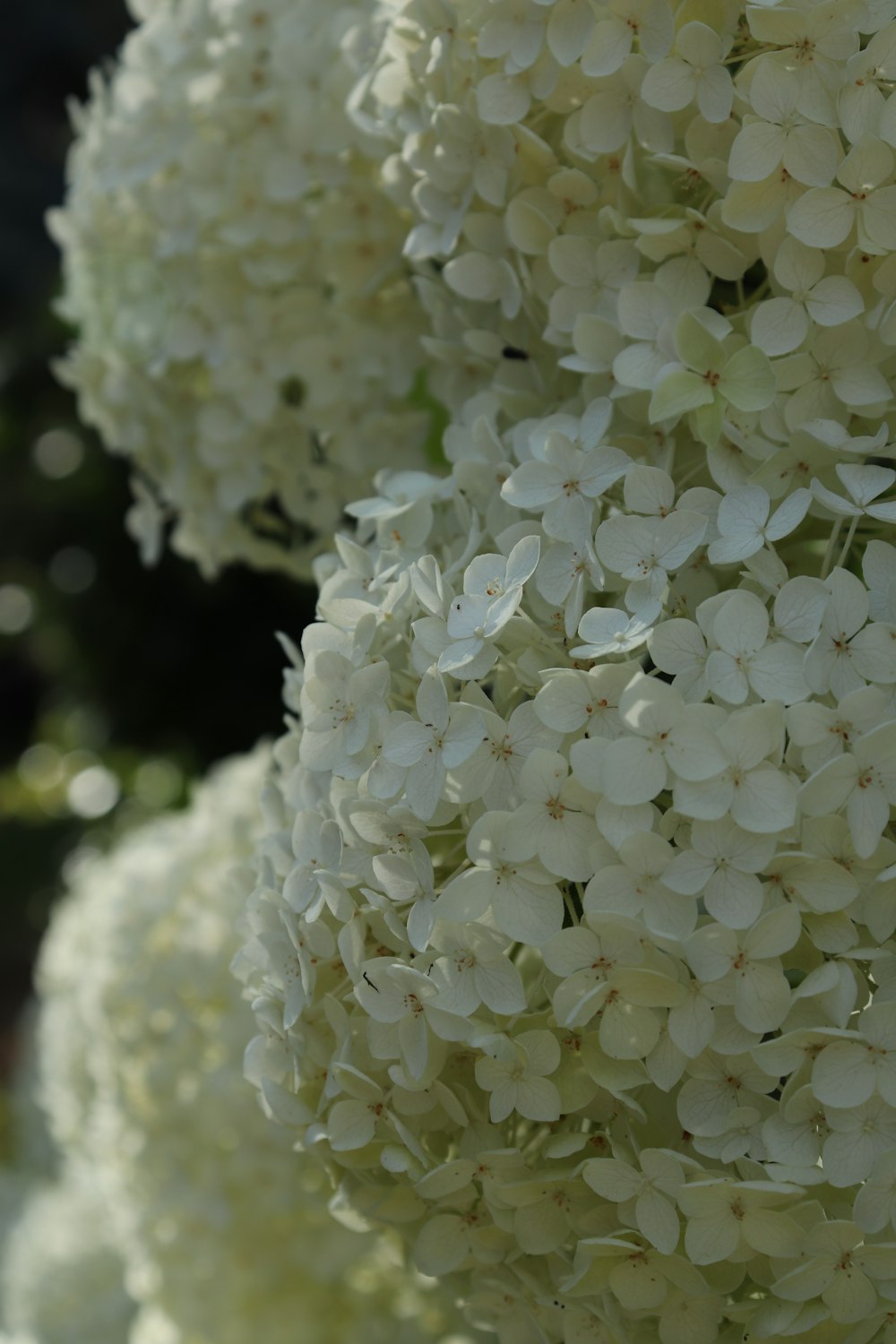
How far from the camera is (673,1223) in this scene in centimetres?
33

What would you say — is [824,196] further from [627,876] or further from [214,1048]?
[214,1048]

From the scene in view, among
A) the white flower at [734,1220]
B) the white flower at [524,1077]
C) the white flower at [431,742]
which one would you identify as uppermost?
the white flower at [431,742]

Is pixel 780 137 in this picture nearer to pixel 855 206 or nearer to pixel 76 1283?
pixel 855 206

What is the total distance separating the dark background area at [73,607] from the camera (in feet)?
4.39

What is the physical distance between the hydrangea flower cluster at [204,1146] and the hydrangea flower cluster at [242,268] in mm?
150

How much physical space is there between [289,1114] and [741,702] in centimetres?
17

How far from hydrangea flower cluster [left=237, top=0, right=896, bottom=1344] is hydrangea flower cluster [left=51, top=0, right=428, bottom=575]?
11 cm

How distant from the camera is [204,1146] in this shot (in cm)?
61

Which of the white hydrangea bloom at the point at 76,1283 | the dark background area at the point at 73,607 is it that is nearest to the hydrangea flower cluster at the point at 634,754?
the white hydrangea bloom at the point at 76,1283

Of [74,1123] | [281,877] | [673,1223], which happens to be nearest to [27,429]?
[74,1123]

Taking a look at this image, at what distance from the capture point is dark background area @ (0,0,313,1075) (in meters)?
1.34

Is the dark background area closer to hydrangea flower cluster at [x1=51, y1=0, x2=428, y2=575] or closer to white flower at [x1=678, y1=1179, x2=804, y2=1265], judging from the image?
hydrangea flower cluster at [x1=51, y1=0, x2=428, y2=575]

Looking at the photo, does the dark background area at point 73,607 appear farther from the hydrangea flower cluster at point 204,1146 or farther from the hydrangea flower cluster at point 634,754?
the hydrangea flower cluster at point 634,754

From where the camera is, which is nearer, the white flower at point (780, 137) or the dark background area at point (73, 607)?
the white flower at point (780, 137)
